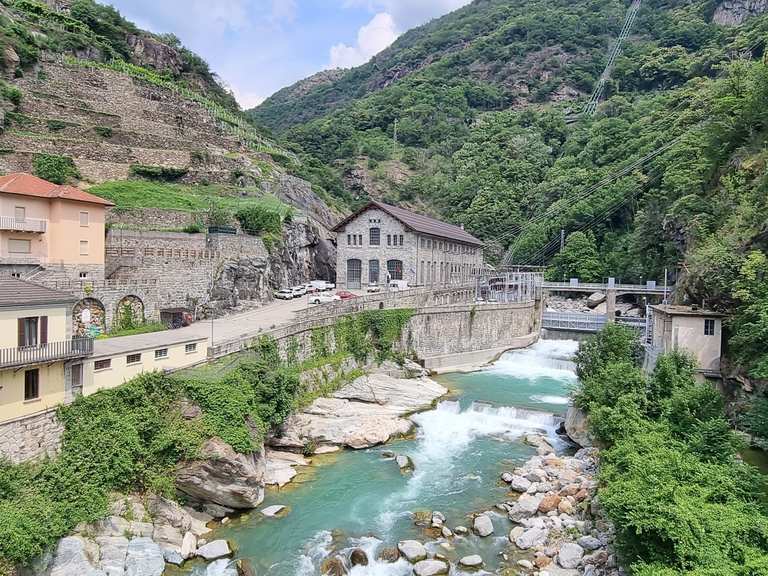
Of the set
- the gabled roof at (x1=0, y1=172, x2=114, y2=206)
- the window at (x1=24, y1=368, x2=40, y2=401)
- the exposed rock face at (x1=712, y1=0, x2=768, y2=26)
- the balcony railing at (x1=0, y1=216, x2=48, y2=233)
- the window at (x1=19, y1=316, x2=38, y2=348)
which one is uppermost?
the exposed rock face at (x1=712, y1=0, x2=768, y2=26)

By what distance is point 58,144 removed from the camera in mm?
44312

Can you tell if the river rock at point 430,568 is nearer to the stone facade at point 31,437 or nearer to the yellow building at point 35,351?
the stone facade at point 31,437

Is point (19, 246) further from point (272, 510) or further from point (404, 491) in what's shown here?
point (404, 491)

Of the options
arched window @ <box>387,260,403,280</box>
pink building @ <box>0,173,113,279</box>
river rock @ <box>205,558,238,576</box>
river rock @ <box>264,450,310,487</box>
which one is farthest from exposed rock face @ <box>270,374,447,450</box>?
arched window @ <box>387,260,403,280</box>

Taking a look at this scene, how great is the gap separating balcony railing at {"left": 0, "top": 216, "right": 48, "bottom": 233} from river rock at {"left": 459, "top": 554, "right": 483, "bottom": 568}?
26.3 metres

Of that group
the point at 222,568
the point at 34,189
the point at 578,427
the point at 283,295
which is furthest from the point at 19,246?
the point at 578,427

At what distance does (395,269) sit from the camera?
172ft

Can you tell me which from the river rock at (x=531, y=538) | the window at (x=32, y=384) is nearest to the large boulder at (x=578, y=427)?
the river rock at (x=531, y=538)

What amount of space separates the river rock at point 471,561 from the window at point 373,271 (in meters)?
37.8

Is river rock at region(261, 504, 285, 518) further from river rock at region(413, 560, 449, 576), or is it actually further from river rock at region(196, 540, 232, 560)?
river rock at region(413, 560, 449, 576)

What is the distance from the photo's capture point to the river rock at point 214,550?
1648 cm

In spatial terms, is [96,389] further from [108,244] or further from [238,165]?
[238,165]

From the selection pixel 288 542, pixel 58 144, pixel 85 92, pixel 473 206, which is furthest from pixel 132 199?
pixel 473 206

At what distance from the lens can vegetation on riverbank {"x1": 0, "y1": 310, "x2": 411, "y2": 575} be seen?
15469mm
